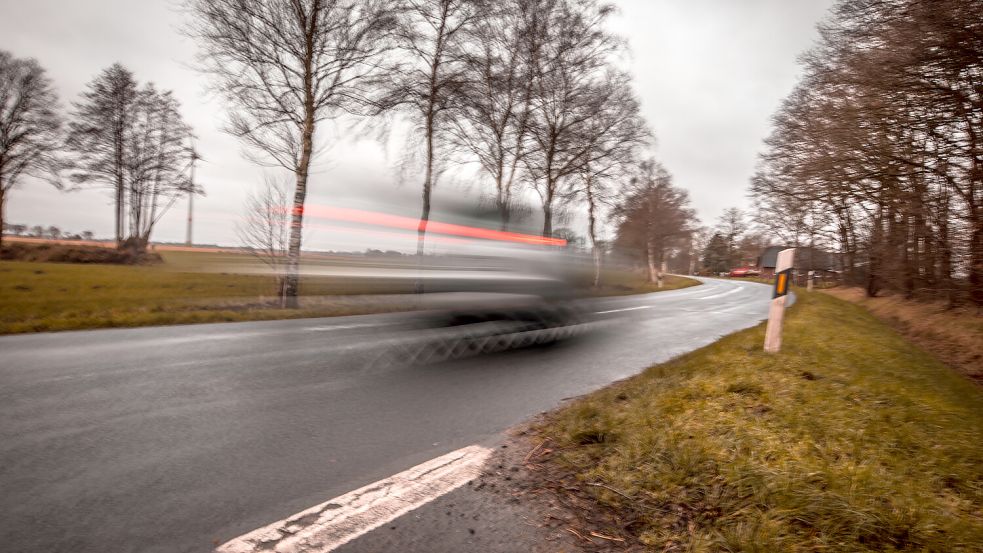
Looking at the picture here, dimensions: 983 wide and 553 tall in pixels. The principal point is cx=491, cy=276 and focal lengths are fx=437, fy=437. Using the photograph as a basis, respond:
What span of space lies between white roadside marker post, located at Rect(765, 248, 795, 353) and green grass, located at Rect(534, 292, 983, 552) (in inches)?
42.6

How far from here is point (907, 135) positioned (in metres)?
8.86

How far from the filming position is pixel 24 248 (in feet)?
81.9

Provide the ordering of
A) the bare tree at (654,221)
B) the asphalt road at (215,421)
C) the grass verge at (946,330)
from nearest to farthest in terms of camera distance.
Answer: the asphalt road at (215,421), the grass verge at (946,330), the bare tree at (654,221)

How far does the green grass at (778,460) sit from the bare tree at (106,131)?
33.8 m

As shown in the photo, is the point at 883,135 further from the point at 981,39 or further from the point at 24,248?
the point at 24,248

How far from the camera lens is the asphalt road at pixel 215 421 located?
2.17 metres

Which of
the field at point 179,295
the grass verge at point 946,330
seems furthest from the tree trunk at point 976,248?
the field at point 179,295

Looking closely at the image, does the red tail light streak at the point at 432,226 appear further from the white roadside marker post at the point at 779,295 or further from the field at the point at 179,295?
the white roadside marker post at the point at 779,295

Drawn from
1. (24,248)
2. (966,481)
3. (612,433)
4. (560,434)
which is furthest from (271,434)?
(24,248)

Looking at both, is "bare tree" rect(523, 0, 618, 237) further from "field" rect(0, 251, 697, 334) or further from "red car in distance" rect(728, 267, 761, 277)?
"red car in distance" rect(728, 267, 761, 277)

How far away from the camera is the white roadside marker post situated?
18.8ft

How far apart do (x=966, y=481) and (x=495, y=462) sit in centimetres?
286

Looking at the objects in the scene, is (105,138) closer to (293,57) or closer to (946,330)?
(293,57)

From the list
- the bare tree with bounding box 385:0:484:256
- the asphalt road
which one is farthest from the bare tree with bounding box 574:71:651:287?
the asphalt road
